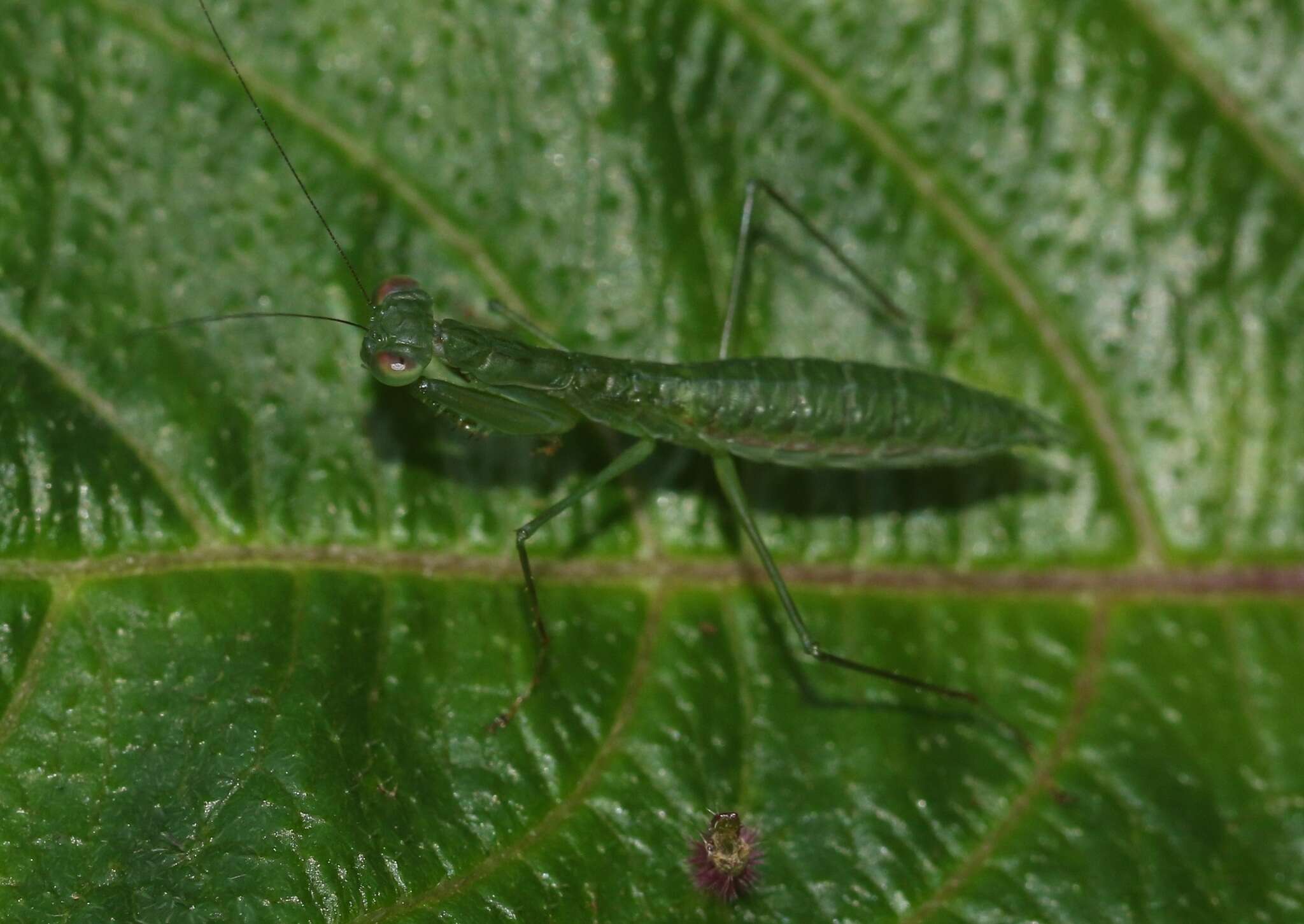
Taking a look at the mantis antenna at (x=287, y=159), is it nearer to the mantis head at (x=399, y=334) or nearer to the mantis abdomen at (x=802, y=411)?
the mantis head at (x=399, y=334)

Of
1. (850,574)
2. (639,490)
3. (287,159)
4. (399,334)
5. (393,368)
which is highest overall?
A: (287,159)

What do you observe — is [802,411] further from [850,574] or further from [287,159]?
[287,159]

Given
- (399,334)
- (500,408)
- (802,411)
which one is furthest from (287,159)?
(802,411)

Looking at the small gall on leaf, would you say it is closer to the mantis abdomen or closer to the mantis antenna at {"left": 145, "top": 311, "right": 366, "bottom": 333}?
the mantis abdomen

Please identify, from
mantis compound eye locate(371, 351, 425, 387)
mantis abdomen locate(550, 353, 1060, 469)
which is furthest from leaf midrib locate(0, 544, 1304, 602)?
mantis compound eye locate(371, 351, 425, 387)

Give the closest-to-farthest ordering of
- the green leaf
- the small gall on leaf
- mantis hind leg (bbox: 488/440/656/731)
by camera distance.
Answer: the green leaf < the small gall on leaf < mantis hind leg (bbox: 488/440/656/731)

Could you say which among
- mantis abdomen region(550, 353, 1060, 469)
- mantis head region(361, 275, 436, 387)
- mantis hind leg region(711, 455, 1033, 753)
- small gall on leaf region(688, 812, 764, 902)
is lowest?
small gall on leaf region(688, 812, 764, 902)
